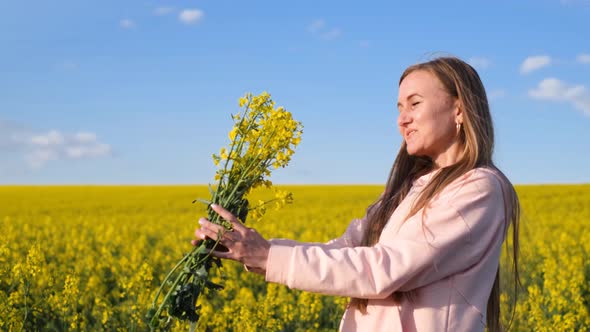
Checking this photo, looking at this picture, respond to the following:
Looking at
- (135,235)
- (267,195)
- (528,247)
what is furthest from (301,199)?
(528,247)

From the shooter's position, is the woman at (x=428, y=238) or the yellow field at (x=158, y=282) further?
the yellow field at (x=158, y=282)

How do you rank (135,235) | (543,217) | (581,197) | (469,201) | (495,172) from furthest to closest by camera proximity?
1. (581,197)
2. (543,217)
3. (135,235)
4. (495,172)
5. (469,201)

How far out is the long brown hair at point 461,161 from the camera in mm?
2545

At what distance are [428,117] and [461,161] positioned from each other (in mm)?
215

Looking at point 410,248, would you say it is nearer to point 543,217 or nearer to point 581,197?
point 543,217

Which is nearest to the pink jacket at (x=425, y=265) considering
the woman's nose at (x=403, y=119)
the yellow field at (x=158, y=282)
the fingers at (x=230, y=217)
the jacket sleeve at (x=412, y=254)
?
the jacket sleeve at (x=412, y=254)

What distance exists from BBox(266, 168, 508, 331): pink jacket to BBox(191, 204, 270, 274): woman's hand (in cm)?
4

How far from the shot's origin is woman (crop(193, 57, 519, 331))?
89.4 inches

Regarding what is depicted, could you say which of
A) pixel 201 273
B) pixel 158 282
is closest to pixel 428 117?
pixel 201 273

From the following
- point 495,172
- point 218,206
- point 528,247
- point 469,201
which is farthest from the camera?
point 528,247

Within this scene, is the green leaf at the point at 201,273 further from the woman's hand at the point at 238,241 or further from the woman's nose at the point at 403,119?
the woman's nose at the point at 403,119

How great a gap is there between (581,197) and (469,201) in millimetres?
21575

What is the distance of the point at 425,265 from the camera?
2.30 metres

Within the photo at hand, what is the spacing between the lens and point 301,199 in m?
23.3
